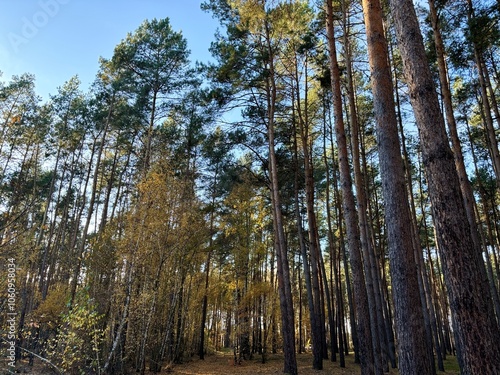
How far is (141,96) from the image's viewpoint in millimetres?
13289

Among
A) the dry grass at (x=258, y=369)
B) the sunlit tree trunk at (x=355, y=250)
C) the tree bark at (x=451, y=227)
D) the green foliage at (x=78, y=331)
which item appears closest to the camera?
the tree bark at (x=451, y=227)

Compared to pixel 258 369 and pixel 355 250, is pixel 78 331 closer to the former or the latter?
pixel 355 250

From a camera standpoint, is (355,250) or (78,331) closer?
(355,250)

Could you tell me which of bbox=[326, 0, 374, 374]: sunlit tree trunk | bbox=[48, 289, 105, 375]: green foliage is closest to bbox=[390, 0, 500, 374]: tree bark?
bbox=[326, 0, 374, 374]: sunlit tree trunk

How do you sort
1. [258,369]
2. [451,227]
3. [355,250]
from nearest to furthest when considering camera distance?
[451,227] < [355,250] < [258,369]

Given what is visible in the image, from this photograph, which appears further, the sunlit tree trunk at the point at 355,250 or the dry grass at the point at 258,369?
the dry grass at the point at 258,369

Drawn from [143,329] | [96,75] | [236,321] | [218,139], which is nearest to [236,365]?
[236,321]

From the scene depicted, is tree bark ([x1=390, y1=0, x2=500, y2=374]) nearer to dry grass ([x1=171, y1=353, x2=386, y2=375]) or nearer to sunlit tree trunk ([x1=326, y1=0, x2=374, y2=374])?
sunlit tree trunk ([x1=326, y1=0, x2=374, y2=374])

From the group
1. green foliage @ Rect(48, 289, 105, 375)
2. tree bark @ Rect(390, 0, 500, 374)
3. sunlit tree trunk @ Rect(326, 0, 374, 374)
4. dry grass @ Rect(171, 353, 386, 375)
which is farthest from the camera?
dry grass @ Rect(171, 353, 386, 375)

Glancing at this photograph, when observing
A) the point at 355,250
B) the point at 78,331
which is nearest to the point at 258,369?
the point at 78,331

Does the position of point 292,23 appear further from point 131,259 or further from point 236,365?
point 236,365

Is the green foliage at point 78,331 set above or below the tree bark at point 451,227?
below

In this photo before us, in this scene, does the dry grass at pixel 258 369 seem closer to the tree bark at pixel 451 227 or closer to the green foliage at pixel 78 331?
the green foliage at pixel 78 331

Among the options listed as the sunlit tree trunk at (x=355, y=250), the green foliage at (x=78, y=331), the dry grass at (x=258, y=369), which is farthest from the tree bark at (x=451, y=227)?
the dry grass at (x=258, y=369)
